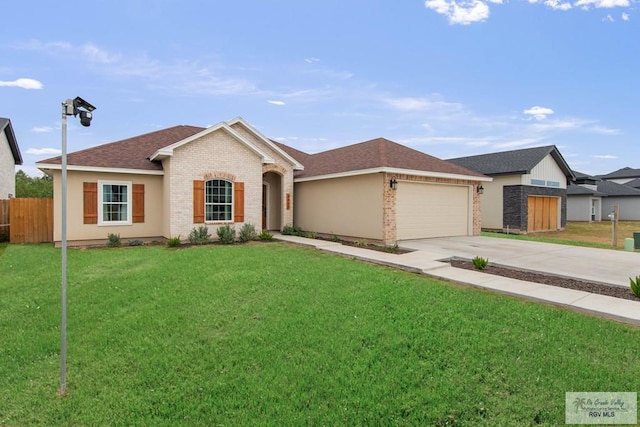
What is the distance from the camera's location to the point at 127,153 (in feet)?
47.0

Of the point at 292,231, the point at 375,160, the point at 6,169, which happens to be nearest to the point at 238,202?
the point at 292,231

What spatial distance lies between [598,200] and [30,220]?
45016mm

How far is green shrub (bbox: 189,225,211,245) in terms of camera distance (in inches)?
511

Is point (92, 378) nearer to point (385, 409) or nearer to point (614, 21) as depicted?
point (385, 409)

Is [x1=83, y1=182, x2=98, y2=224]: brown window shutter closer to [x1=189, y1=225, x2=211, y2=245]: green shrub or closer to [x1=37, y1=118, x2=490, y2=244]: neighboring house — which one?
[x1=37, y1=118, x2=490, y2=244]: neighboring house

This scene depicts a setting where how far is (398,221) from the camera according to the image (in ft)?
45.6

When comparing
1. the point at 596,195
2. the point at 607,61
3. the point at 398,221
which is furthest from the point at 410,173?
the point at 596,195

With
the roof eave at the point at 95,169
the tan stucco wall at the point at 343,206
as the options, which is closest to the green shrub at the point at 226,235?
the roof eave at the point at 95,169

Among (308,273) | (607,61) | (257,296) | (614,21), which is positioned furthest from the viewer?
(607,61)

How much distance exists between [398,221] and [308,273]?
22.9 feet

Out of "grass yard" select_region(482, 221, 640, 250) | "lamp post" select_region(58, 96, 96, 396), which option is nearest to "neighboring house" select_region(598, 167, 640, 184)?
"grass yard" select_region(482, 221, 640, 250)

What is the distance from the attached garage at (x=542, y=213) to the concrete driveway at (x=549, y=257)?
10198mm

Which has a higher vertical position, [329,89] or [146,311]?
[329,89]

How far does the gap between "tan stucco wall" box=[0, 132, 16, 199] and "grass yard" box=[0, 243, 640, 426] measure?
1916cm
